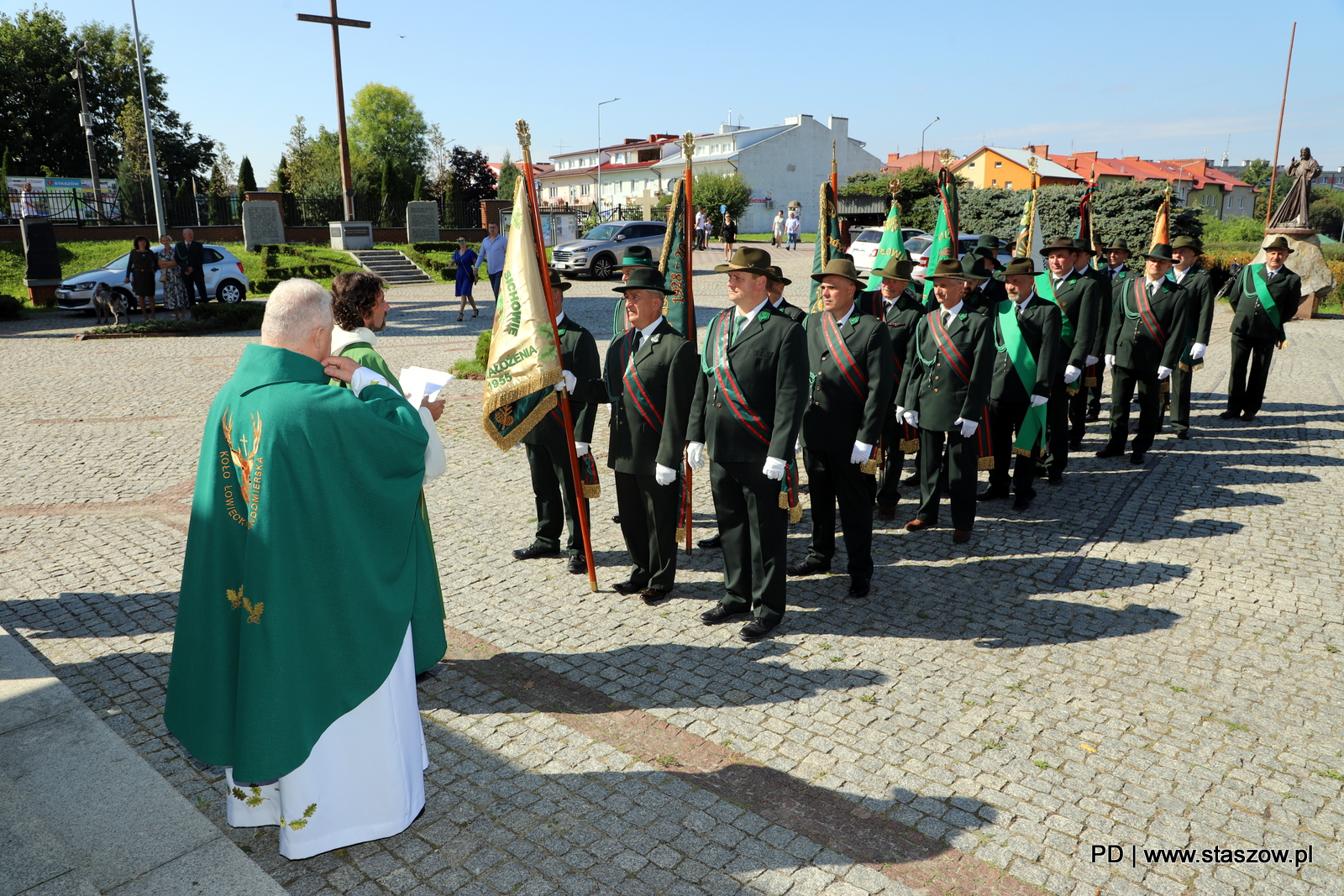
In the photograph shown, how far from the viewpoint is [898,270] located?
7.15 m

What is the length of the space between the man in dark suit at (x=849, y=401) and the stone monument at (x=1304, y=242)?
20.1 m

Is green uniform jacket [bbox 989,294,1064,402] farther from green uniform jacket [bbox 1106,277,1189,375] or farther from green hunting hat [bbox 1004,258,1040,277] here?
green uniform jacket [bbox 1106,277,1189,375]

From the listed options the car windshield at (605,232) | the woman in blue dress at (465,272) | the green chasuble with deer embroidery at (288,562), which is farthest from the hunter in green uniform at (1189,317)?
the car windshield at (605,232)

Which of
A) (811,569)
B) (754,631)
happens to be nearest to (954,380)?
(811,569)

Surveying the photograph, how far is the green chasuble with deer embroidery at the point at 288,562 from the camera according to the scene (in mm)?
2934

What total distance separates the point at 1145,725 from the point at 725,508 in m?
2.49

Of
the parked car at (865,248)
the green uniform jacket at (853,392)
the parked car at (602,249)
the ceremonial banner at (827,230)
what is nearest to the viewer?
the green uniform jacket at (853,392)

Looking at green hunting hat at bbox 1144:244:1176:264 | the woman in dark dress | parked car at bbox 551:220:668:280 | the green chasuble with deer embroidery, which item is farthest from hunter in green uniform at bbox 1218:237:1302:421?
the woman in dark dress

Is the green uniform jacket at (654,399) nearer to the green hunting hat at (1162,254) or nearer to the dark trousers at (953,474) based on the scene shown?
the dark trousers at (953,474)

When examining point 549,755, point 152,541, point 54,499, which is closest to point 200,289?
point 54,499

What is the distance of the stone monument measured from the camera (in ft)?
68.0

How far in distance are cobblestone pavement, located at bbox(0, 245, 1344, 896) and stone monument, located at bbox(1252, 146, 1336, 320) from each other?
1631 cm

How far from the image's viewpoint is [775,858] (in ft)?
10.7

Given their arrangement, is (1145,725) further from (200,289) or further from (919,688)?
(200,289)
